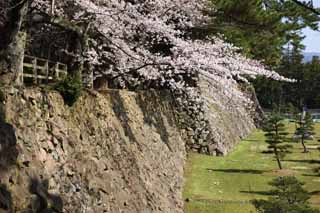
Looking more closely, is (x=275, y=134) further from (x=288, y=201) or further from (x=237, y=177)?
(x=288, y=201)

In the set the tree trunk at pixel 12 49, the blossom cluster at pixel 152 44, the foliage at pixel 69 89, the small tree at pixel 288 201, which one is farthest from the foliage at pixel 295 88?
the tree trunk at pixel 12 49

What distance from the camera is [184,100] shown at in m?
20.1

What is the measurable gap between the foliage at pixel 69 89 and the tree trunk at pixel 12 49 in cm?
84

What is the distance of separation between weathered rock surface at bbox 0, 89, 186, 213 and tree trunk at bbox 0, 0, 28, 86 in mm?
563

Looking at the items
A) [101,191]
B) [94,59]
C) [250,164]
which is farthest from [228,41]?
[101,191]

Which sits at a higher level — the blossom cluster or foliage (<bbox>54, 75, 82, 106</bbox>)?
the blossom cluster

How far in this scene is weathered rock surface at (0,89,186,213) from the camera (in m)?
6.02

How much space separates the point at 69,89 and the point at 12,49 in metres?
1.21

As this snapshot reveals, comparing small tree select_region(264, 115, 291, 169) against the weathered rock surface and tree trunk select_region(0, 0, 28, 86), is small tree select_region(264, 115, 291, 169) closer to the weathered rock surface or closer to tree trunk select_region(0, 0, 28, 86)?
the weathered rock surface

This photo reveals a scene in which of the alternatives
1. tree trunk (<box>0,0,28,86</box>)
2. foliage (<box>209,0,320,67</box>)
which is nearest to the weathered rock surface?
tree trunk (<box>0,0,28,86</box>)

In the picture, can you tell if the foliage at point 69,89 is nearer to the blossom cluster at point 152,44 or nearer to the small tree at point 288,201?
the blossom cluster at point 152,44

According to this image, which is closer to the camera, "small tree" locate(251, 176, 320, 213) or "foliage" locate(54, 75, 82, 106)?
"foliage" locate(54, 75, 82, 106)

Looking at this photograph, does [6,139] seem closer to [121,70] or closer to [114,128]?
[114,128]

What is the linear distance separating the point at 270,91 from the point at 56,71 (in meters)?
43.2
